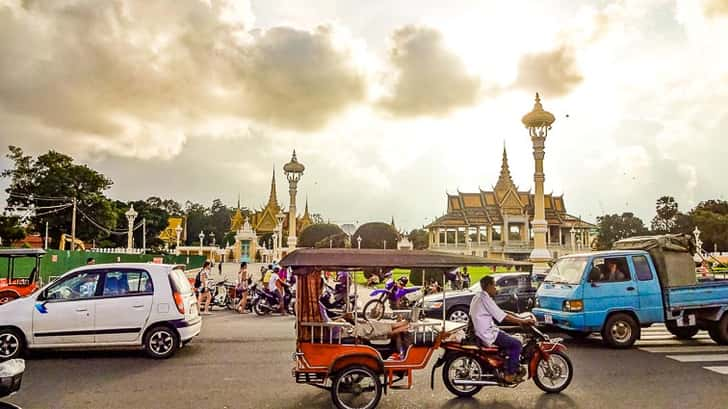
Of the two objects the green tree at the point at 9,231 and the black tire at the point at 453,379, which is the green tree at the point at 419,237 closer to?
the green tree at the point at 9,231

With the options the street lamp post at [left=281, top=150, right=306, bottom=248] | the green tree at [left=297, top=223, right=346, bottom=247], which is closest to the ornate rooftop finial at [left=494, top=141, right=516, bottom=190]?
the green tree at [left=297, top=223, right=346, bottom=247]

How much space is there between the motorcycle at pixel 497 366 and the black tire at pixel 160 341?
15.7 feet

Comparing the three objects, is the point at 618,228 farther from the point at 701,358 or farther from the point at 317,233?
the point at 701,358

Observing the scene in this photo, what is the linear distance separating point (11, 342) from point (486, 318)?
7.63m

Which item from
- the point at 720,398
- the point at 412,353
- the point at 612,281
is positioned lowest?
the point at 720,398

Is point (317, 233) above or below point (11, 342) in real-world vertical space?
above

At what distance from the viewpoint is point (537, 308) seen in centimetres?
1138

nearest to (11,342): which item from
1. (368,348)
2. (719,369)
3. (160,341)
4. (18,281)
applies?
(160,341)

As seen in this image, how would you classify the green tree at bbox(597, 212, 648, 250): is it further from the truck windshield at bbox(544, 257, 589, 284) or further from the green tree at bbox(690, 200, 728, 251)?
the truck windshield at bbox(544, 257, 589, 284)

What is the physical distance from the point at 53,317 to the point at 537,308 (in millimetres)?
9189

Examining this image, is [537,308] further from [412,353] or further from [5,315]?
[5,315]

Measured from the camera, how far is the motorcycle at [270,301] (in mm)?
16453

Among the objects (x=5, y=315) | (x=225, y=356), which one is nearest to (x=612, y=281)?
(x=225, y=356)

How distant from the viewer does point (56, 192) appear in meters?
52.2
